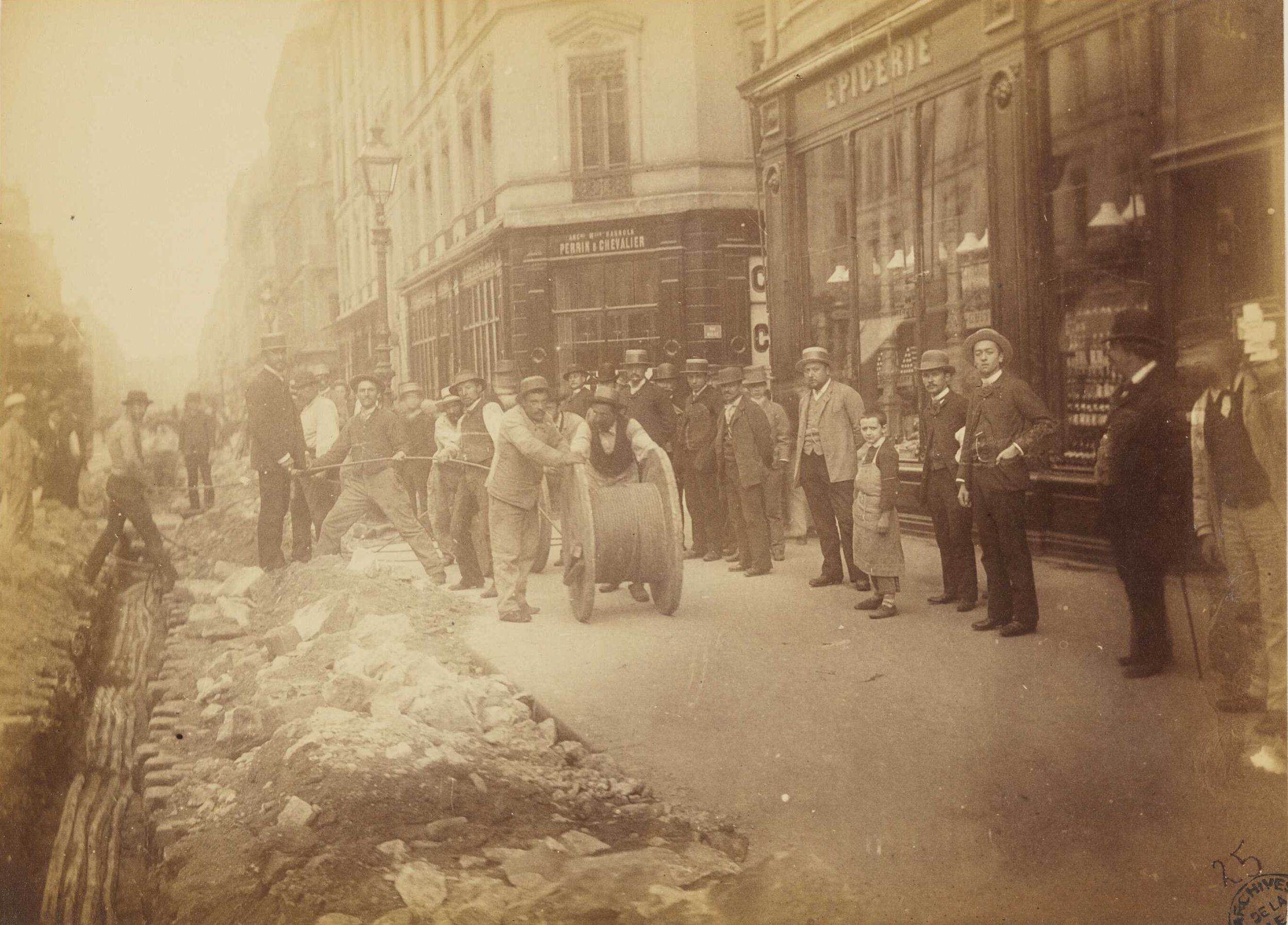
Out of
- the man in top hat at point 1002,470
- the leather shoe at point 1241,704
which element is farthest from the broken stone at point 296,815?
the leather shoe at point 1241,704

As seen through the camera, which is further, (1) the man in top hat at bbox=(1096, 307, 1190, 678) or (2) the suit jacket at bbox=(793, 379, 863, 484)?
(2) the suit jacket at bbox=(793, 379, 863, 484)

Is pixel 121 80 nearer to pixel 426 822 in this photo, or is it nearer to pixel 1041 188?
→ pixel 426 822

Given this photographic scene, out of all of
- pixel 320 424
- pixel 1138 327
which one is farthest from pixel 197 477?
pixel 1138 327

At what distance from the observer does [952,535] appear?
12.6 ft

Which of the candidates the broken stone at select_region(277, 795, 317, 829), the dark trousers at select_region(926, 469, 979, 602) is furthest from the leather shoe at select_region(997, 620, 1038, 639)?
the broken stone at select_region(277, 795, 317, 829)

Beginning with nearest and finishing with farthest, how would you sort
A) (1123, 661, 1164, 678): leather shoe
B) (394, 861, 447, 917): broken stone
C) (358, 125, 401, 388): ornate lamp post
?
(394, 861, 447, 917): broken stone
(1123, 661, 1164, 678): leather shoe
(358, 125, 401, 388): ornate lamp post

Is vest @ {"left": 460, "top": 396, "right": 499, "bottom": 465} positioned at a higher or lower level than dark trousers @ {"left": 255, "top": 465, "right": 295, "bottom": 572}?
higher

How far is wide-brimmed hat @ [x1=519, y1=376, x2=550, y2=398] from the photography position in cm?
362

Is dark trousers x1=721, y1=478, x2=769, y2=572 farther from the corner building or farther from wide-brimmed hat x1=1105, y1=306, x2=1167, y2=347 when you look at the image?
wide-brimmed hat x1=1105, y1=306, x2=1167, y2=347

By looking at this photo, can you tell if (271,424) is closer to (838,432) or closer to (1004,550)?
(838,432)

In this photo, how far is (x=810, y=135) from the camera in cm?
389

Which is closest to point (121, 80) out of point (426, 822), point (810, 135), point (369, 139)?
point (369, 139)

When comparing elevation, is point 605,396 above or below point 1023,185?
below

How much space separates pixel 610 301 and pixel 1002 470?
1568 millimetres
